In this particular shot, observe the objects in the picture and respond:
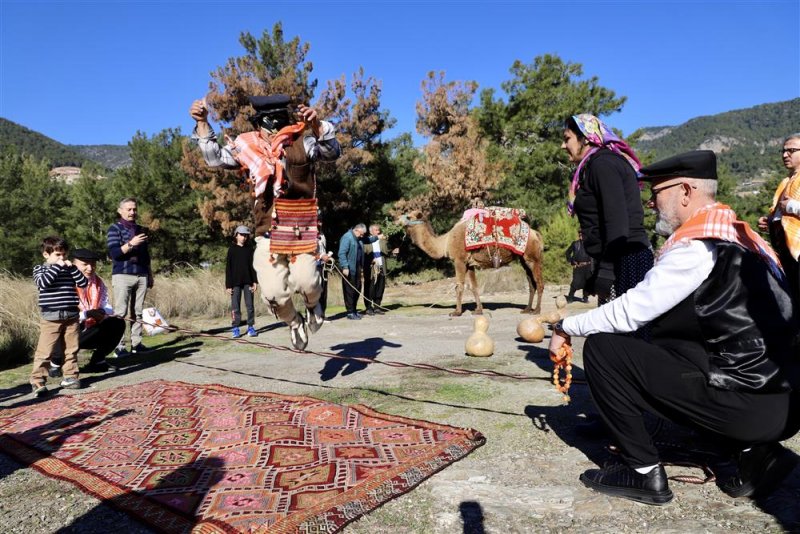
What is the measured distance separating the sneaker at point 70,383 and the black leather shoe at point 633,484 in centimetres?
536

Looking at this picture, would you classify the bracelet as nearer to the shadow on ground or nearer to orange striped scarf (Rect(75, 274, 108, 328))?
the shadow on ground

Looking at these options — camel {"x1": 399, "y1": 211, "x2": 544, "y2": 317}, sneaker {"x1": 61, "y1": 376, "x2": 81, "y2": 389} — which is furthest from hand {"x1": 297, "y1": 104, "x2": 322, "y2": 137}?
camel {"x1": 399, "y1": 211, "x2": 544, "y2": 317}

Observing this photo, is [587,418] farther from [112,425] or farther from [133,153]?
[133,153]

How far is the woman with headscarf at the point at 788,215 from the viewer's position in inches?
182

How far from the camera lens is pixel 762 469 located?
2545 mm

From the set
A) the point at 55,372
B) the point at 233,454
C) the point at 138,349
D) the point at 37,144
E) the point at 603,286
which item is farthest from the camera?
the point at 37,144

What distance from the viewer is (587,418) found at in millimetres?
3941

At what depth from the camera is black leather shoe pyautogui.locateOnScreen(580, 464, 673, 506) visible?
8.61 ft

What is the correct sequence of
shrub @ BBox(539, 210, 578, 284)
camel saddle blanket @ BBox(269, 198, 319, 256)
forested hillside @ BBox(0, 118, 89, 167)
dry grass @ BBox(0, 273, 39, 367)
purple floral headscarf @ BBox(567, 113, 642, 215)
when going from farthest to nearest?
1. forested hillside @ BBox(0, 118, 89, 167)
2. shrub @ BBox(539, 210, 578, 284)
3. dry grass @ BBox(0, 273, 39, 367)
4. camel saddle blanket @ BBox(269, 198, 319, 256)
5. purple floral headscarf @ BBox(567, 113, 642, 215)

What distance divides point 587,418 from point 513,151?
2872 centimetres

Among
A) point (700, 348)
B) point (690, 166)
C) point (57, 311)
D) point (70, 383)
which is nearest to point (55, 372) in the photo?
point (70, 383)

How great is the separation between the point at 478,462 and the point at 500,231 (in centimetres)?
792

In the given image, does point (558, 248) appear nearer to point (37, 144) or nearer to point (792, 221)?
point (792, 221)

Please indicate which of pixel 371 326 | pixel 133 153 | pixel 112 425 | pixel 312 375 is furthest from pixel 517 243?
pixel 133 153
